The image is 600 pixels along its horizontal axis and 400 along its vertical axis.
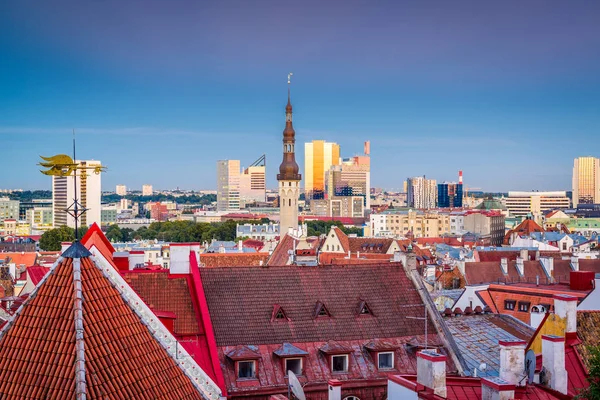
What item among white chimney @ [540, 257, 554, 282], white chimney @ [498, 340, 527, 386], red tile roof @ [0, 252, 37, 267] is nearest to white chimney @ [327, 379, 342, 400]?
white chimney @ [498, 340, 527, 386]

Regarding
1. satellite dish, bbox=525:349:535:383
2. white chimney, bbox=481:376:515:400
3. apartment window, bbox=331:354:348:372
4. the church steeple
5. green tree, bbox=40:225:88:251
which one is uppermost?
the church steeple

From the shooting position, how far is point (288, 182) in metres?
148

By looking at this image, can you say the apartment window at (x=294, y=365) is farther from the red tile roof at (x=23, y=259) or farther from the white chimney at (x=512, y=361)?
the red tile roof at (x=23, y=259)

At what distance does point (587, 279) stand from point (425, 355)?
26079 mm

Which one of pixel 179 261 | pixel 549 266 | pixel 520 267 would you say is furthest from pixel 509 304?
pixel 179 261

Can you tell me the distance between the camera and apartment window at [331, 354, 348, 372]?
2606cm

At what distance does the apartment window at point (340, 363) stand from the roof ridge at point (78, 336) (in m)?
14.0

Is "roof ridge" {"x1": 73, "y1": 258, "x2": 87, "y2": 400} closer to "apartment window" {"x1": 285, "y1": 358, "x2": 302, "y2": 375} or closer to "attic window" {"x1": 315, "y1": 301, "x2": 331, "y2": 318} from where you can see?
"apartment window" {"x1": 285, "y1": 358, "x2": 302, "y2": 375}

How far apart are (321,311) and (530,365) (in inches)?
335

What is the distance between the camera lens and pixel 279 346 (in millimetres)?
26141

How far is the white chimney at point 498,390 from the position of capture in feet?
56.4

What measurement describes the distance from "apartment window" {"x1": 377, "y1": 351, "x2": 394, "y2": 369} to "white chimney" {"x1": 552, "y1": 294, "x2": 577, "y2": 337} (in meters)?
5.83

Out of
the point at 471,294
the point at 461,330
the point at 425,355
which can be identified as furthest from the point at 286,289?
the point at 471,294

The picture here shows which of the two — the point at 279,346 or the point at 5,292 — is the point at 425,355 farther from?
the point at 5,292
